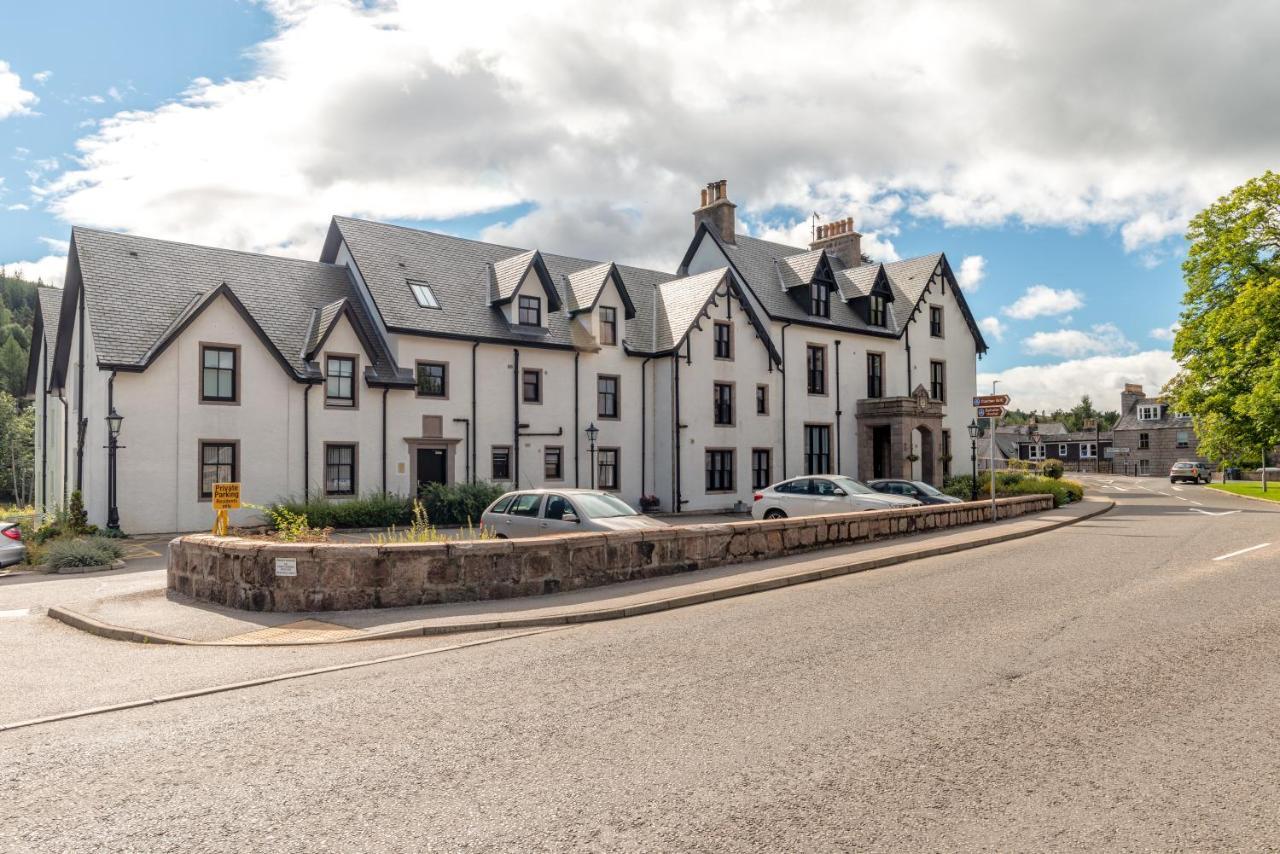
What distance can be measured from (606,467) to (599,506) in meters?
17.2

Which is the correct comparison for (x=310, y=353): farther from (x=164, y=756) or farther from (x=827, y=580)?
(x=164, y=756)

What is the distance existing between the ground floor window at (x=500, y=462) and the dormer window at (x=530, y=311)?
4.50 meters

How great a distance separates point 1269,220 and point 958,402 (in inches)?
603

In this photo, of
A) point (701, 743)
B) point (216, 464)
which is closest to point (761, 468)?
point (216, 464)

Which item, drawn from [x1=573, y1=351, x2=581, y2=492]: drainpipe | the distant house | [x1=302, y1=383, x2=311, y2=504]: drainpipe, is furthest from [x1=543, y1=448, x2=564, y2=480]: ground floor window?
the distant house

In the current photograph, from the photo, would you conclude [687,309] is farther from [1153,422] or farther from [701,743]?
[1153,422]

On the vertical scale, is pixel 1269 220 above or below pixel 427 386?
above

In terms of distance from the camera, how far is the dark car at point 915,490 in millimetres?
26031

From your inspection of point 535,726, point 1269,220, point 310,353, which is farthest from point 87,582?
point 1269,220

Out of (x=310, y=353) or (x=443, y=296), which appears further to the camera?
(x=443, y=296)

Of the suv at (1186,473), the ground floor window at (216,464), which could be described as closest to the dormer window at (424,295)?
the ground floor window at (216,464)

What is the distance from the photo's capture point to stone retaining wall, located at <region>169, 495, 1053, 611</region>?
11250 millimetres

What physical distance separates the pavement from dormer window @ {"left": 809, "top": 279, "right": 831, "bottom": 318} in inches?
978

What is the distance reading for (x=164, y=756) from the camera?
19.0 ft
